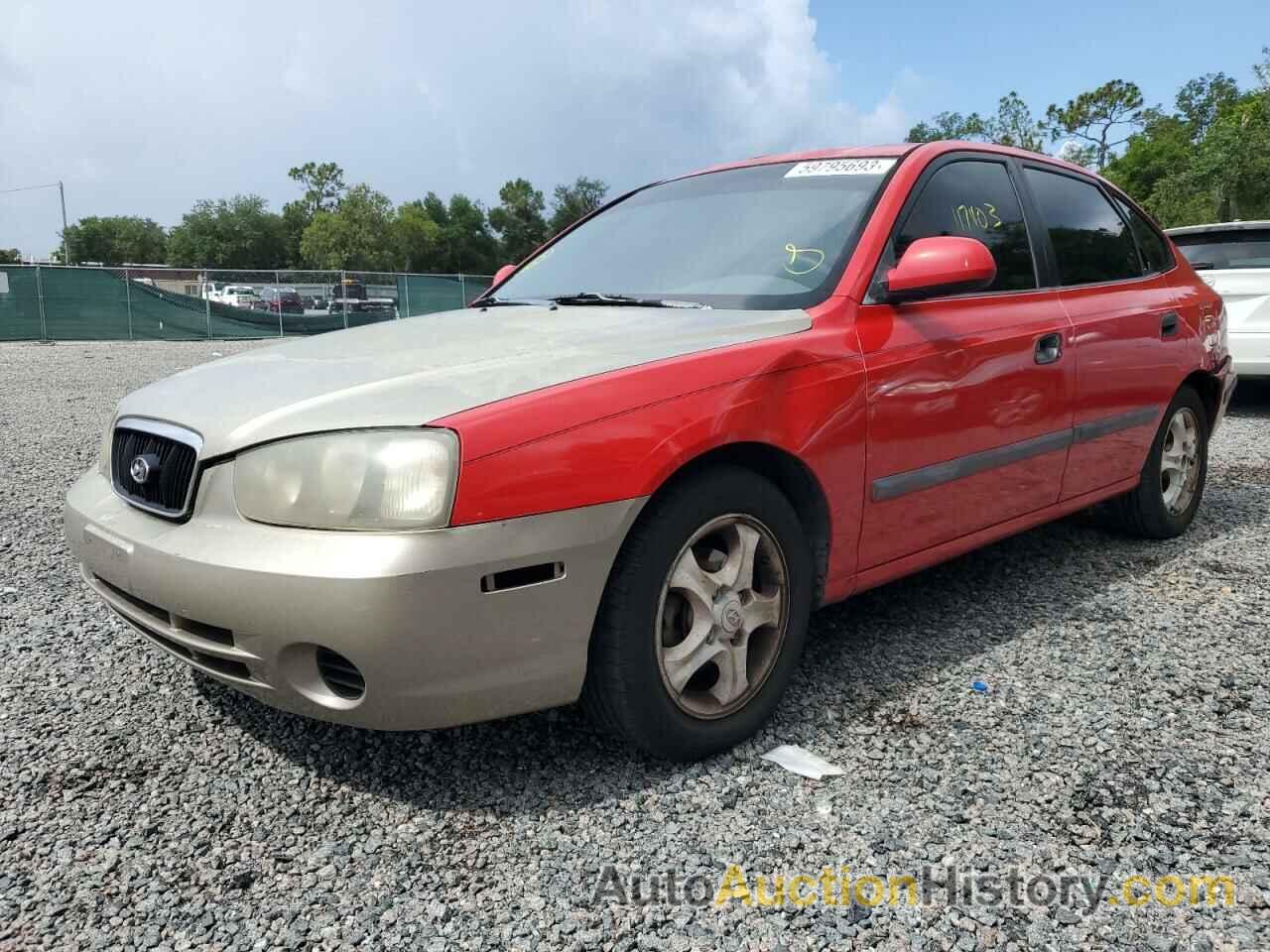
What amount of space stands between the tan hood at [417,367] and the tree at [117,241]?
12381 centimetres

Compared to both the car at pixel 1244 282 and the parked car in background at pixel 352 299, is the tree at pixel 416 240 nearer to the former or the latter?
the parked car in background at pixel 352 299

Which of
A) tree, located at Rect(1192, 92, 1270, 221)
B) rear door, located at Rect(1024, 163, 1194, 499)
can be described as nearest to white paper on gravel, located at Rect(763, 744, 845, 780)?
rear door, located at Rect(1024, 163, 1194, 499)

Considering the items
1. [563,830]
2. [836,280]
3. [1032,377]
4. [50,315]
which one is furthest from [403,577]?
[50,315]

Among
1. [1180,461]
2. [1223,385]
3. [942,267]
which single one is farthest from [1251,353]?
[942,267]

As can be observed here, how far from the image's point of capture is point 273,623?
1.97 metres

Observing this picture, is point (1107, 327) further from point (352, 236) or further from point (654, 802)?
point (352, 236)

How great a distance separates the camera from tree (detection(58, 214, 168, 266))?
11375cm

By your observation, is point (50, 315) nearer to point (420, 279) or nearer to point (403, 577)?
point (420, 279)

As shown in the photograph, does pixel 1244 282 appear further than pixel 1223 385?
Yes

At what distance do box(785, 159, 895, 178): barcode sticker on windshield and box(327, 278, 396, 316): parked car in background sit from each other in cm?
2296

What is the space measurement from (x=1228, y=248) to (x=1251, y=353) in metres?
0.93

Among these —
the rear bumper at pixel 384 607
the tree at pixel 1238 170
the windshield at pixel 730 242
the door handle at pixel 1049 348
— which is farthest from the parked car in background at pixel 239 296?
the tree at pixel 1238 170

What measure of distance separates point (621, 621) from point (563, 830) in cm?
48

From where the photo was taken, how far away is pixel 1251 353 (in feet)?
25.3
